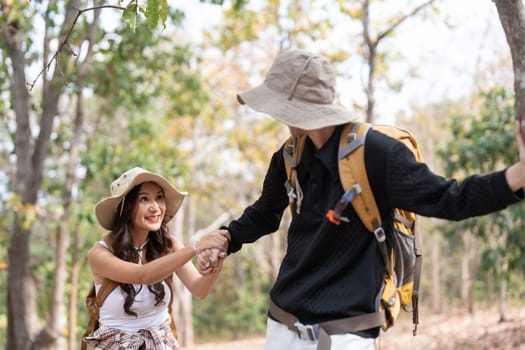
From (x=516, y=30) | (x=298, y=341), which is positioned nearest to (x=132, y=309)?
(x=298, y=341)

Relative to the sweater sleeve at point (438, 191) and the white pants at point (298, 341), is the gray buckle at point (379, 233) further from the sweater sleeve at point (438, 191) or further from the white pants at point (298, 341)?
the white pants at point (298, 341)

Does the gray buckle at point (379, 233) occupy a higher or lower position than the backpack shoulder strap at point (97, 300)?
higher

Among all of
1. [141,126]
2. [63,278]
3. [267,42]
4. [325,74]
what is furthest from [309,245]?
[267,42]

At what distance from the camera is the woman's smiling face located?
319 centimetres

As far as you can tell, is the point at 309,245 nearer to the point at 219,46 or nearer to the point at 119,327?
the point at 119,327

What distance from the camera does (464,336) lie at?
32.8ft

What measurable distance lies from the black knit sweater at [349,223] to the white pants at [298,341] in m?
0.05

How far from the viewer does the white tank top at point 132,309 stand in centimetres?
306

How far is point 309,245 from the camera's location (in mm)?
2316

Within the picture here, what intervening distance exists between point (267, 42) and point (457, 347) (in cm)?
805

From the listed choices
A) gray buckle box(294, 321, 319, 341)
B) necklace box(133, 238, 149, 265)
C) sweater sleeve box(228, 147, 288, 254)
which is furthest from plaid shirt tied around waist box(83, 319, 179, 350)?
gray buckle box(294, 321, 319, 341)

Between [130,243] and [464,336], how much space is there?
26.5ft

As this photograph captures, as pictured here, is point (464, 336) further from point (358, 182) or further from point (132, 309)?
point (358, 182)

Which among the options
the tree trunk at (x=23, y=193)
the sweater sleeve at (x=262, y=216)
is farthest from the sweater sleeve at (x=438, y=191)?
the tree trunk at (x=23, y=193)
